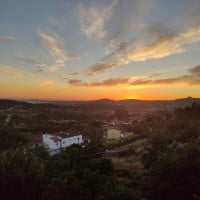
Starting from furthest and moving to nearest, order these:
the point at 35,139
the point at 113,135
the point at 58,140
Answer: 1. the point at 113,135
2. the point at 35,139
3. the point at 58,140

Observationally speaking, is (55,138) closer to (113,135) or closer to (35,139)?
(35,139)

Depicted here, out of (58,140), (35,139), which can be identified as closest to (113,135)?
(58,140)

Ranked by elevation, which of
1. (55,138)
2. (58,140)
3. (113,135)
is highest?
(55,138)

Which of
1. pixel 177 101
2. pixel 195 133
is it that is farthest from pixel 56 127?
pixel 177 101

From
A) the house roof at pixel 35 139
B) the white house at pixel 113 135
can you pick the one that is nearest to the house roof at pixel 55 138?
the house roof at pixel 35 139

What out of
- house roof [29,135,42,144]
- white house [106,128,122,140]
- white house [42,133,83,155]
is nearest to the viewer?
house roof [29,135,42,144]

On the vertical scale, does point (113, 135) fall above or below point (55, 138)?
below

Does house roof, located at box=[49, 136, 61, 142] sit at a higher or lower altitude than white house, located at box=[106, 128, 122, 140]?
→ higher

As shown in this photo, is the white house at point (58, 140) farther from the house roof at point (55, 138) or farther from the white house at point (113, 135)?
the white house at point (113, 135)

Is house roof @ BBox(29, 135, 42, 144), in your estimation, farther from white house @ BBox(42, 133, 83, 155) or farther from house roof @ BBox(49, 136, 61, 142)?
house roof @ BBox(49, 136, 61, 142)

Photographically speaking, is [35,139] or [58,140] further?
[35,139]

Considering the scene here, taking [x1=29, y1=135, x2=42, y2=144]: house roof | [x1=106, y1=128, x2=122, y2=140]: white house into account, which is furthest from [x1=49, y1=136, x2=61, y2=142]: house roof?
[x1=106, y1=128, x2=122, y2=140]: white house

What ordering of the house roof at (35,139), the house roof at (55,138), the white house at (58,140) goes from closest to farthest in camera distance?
the house roof at (35,139) < the white house at (58,140) < the house roof at (55,138)

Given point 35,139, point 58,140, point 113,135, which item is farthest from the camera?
point 113,135
